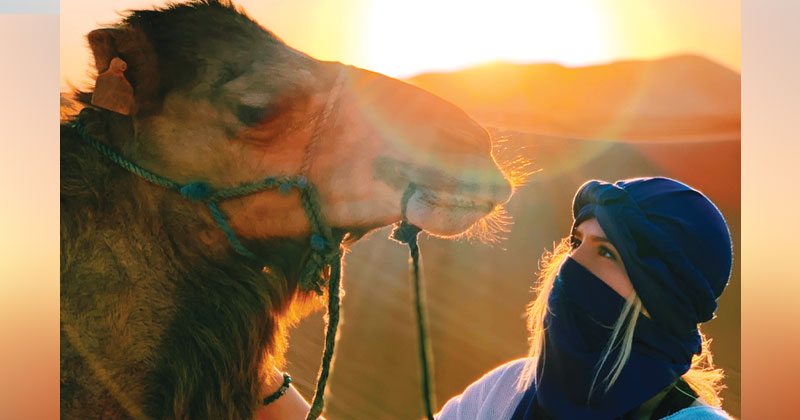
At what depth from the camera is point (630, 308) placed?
1.54 metres

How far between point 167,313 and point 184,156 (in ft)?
1.06

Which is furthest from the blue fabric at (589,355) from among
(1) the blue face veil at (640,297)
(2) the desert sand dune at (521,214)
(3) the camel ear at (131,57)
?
(3) the camel ear at (131,57)

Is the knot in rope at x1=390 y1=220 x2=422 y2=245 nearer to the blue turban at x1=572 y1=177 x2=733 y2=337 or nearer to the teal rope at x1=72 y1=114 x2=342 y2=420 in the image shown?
the teal rope at x1=72 y1=114 x2=342 y2=420

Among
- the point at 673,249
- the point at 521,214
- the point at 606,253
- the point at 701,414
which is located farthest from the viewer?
the point at 521,214

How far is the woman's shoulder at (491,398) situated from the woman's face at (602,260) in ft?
1.03

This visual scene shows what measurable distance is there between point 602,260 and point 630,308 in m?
0.12

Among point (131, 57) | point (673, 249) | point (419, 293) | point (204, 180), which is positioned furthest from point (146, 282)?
point (673, 249)

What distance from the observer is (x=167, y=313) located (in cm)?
142

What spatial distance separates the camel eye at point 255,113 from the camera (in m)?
1.40

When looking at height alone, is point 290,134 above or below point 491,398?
above

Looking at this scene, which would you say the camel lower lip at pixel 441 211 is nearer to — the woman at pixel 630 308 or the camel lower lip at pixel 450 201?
the camel lower lip at pixel 450 201

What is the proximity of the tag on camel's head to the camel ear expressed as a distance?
0.06 feet

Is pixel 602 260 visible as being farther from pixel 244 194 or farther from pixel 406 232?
pixel 244 194
